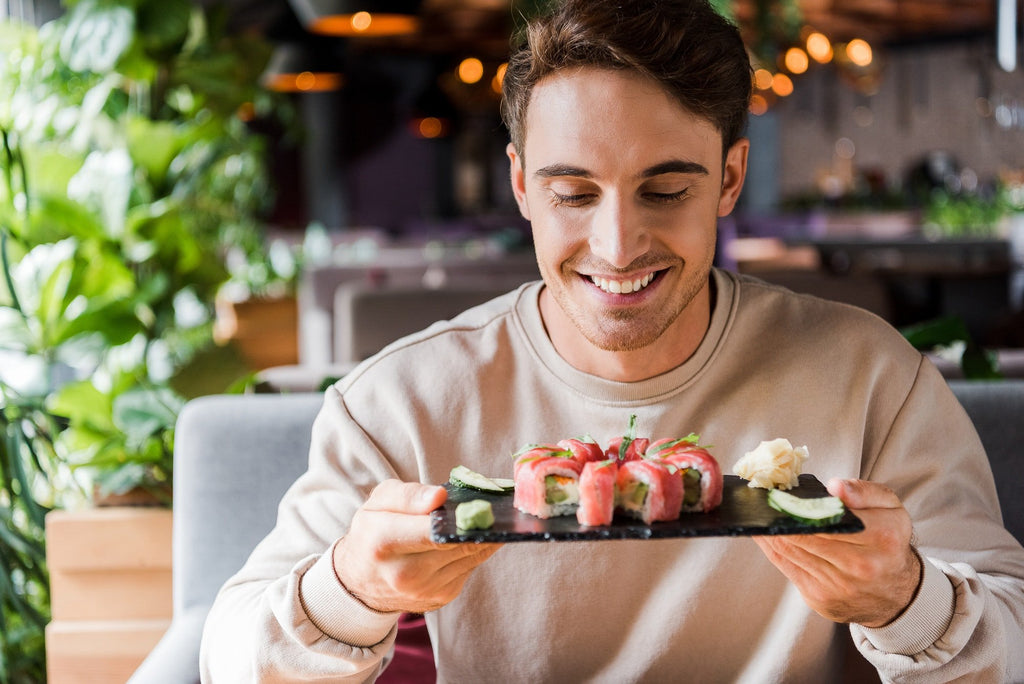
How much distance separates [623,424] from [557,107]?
402 millimetres

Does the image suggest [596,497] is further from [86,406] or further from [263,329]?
[263,329]

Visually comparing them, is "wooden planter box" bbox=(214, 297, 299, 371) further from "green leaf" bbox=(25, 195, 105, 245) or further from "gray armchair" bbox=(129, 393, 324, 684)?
"gray armchair" bbox=(129, 393, 324, 684)

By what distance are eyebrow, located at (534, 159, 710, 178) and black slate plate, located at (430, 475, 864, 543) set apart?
1.35ft

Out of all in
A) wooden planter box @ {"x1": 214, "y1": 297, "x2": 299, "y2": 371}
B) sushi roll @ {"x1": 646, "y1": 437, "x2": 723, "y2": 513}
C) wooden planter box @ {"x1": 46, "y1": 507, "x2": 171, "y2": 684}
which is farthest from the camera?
wooden planter box @ {"x1": 214, "y1": 297, "x2": 299, "y2": 371}

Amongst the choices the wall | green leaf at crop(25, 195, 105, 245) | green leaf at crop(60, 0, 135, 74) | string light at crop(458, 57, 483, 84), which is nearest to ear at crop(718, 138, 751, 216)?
green leaf at crop(25, 195, 105, 245)

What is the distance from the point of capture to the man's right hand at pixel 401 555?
3.51 feet

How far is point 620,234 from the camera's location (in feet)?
4.20

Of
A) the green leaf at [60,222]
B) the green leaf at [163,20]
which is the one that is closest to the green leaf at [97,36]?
the green leaf at [163,20]

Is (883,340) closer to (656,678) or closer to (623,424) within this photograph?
(623,424)

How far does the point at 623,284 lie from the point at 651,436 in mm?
207

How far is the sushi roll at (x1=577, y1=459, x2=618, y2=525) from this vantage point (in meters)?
1.03

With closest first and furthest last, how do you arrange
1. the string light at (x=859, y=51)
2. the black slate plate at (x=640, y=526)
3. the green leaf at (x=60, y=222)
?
1. the black slate plate at (x=640, y=526)
2. the green leaf at (x=60, y=222)
3. the string light at (x=859, y=51)

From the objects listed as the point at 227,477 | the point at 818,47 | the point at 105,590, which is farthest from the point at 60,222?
the point at 818,47

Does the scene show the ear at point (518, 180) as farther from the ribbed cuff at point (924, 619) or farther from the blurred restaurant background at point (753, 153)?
the ribbed cuff at point (924, 619)
